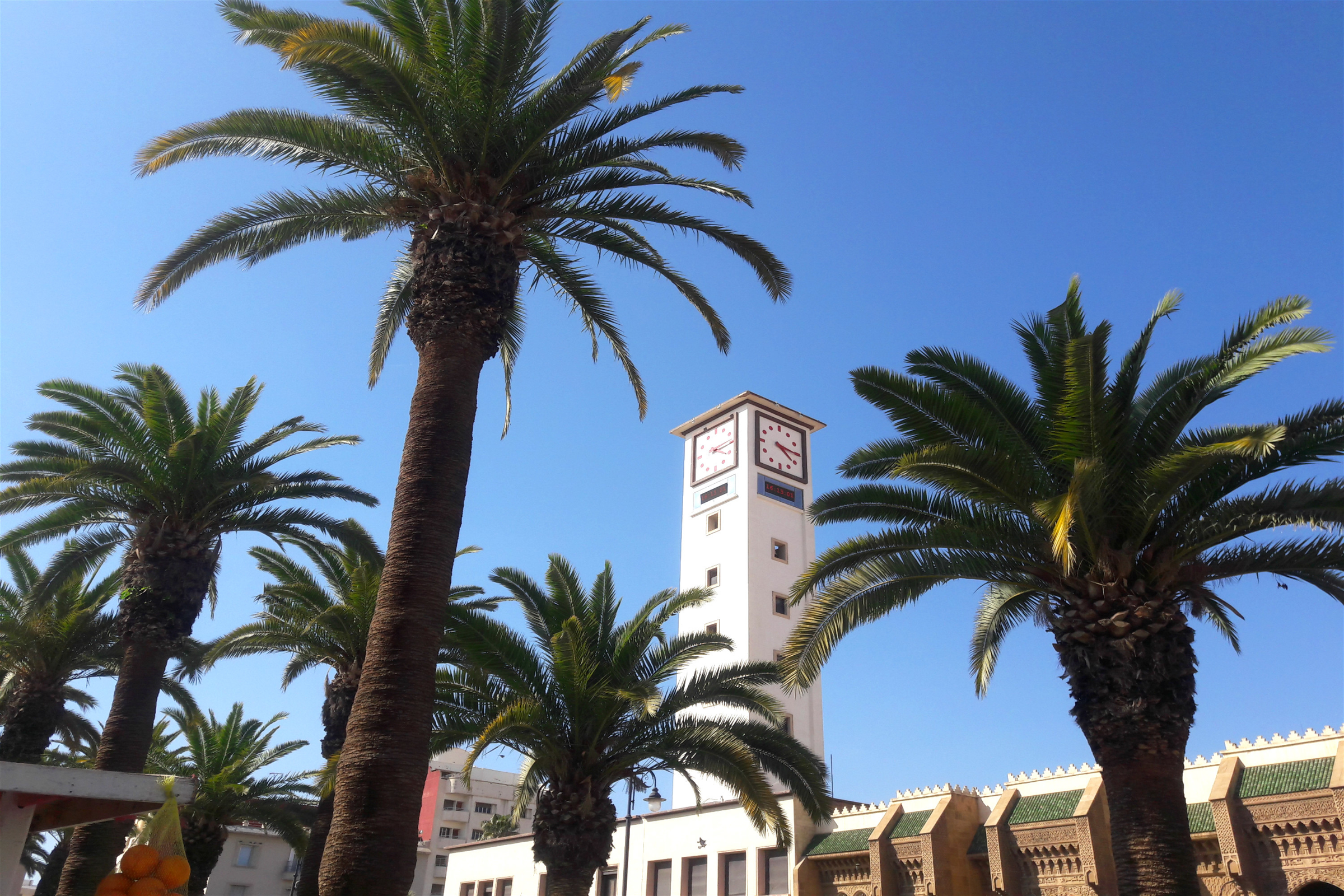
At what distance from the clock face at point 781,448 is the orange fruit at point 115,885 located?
43.1 meters

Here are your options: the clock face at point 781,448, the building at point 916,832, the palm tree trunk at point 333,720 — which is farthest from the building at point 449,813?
the palm tree trunk at point 333,720

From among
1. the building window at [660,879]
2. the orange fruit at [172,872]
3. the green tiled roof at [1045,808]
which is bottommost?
the orange fruit at [172,872]

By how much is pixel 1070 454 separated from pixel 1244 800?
1330 centimetres

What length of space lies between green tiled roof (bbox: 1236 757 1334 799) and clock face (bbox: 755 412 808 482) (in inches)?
1191

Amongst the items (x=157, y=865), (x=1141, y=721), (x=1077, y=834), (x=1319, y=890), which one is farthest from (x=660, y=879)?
(x=157, y=865)

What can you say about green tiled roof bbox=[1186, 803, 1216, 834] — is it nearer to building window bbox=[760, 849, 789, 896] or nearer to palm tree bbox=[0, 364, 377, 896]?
building window bbox=[760, 849, 789, 896]

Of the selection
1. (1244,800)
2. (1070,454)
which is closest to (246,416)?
(1070,454)

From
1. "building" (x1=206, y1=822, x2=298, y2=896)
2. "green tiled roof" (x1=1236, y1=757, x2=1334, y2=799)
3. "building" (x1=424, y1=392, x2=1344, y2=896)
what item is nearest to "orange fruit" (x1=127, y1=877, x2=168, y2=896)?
"building" (x1=424, y1=392, x2=1344, y2=896)

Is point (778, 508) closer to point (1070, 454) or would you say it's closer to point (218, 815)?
point (218, 815)

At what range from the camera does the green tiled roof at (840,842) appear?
27.3 metres

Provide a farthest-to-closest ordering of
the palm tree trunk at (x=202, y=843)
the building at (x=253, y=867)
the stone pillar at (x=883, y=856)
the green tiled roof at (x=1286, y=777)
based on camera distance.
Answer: the building at (x=253, y=867) → the stone pillar at (x=883, y=856) → the palm tree trunk at (x=202, y=843) → the green tiled roof at (x=1286, y=777)

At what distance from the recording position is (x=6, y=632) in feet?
70.6

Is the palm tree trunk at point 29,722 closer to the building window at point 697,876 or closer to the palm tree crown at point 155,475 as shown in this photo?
the palm tree crown at point 155,475

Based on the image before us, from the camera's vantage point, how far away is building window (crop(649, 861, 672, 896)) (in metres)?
32.2
